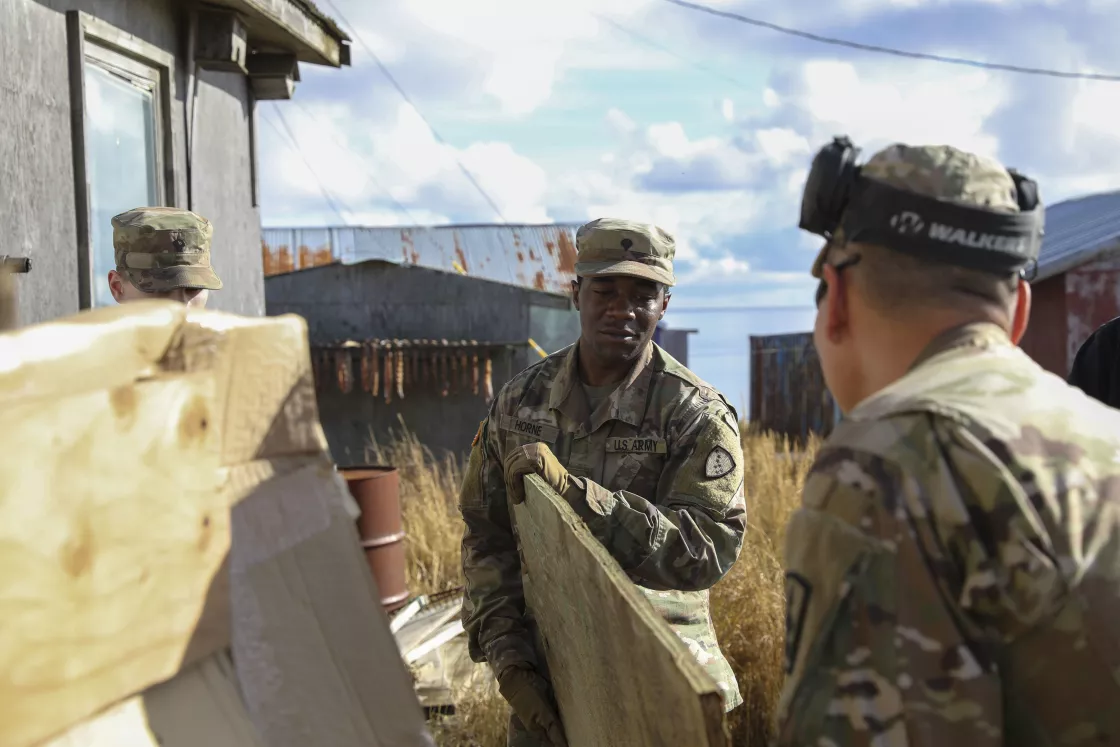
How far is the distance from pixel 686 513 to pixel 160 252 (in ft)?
7.17

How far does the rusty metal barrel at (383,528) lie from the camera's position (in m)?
6.01

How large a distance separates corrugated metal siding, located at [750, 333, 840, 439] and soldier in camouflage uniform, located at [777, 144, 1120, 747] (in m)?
15.2

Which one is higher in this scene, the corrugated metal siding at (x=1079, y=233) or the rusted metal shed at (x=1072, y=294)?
the corrugated metal siding at (x=1079, y=233)

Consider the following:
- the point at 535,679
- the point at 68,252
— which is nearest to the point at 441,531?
the point at 68,252

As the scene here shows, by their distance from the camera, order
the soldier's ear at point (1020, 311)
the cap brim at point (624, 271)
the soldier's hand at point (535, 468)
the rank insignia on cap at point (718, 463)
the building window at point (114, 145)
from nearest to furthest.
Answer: the soldier's ear at point (1020, 311) < the soldier's hand at point (535, 468) < the rank insignia on cap at point (718, 463) < the cap brim at point (624, 271) < the building window at point (114, 145)

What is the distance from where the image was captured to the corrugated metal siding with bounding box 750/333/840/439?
54.4 feet

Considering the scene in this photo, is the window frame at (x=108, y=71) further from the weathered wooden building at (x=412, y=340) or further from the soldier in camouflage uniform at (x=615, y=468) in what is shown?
the weathered wooden building at (x=412, y=340)

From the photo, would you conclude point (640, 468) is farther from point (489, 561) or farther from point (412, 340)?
point (412, 340)

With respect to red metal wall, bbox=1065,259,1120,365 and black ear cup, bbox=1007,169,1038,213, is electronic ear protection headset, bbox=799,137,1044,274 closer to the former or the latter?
black ear cup, bbox=1007,169,1038,213

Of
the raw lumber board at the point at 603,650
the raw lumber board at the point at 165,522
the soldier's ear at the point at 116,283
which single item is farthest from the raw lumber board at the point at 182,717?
the soldier's ear at the point at 116,283

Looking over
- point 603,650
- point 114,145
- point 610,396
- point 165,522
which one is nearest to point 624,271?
point 610,396

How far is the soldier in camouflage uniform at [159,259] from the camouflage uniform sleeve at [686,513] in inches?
72.4

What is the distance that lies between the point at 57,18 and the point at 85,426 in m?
4.79

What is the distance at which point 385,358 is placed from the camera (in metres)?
11.5
